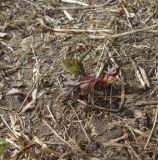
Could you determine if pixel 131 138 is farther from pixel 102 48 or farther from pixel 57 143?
pixel 102 48

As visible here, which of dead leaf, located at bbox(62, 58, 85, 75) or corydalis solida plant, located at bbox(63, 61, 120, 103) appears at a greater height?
dead leaf, located at bbox(62, 58, 85, 75)

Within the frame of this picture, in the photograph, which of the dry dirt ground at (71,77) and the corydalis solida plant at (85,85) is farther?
the corydalis solida plant at (85,85)

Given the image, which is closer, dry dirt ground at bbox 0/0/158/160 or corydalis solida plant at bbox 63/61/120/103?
dry dirt ground at bbox 0/0/158/160

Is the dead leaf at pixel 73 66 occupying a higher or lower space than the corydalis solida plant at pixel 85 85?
higher

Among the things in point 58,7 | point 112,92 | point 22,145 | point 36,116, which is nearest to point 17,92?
point 36,116

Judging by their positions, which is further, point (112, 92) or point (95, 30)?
point (95, 30)
